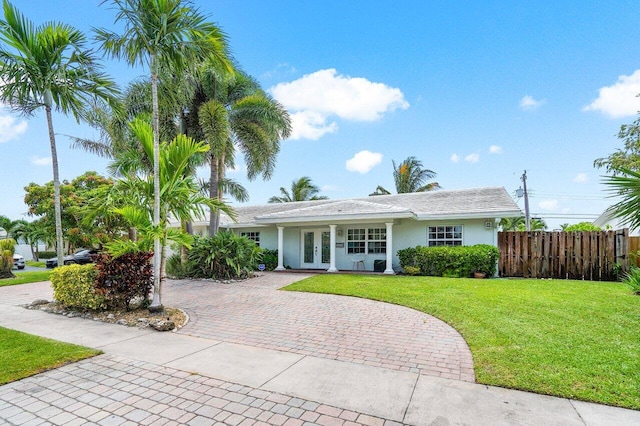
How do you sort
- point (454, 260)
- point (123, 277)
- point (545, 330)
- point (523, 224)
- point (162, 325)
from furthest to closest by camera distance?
point (523, 224) → point (454, 260) → point (123, 277) → point (162, 325) → point (545, 330)

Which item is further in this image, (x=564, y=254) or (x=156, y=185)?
(x=564, y=254)

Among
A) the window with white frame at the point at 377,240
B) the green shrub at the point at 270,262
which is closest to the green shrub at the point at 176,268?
the green shrub at the point at 270,262

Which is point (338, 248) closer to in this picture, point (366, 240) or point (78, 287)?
point (366, 240)

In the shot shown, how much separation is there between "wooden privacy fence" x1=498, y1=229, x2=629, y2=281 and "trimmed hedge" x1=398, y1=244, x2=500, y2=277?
856mm

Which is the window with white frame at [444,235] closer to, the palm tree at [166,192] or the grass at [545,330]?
the grass at [545,330]

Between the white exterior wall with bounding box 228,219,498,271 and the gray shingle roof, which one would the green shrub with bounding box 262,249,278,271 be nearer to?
the white exterior wall with bounding box 228,219,498,271

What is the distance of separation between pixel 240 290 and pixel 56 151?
6.35m

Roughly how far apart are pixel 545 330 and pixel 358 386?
12.7ft

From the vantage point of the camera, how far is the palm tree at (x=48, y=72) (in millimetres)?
7676

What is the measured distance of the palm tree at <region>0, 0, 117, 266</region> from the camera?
7676 mm

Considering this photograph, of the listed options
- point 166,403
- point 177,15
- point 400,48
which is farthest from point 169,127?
point 166,403

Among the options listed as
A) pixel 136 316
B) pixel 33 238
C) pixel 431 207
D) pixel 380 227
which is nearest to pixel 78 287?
pixel 136 316

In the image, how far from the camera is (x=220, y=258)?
43.4 feet

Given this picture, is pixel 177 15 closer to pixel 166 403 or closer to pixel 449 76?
A: pixel 166 403
